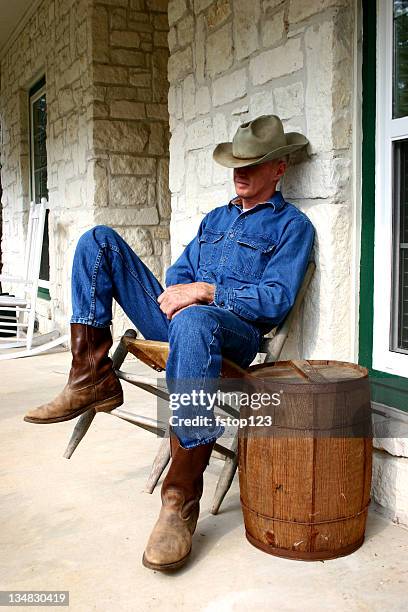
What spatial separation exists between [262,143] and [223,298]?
584 mm

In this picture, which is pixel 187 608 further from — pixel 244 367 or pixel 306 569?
pixel 244 367

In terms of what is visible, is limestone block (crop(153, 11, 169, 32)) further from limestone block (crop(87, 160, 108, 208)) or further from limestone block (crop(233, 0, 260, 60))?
limestone block (crop(233, 0, 260, 60))

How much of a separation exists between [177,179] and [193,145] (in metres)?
0.23

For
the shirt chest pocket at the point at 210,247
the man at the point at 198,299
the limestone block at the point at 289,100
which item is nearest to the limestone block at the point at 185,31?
the limestone block at the point at 289,100

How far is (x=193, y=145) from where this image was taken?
337cm

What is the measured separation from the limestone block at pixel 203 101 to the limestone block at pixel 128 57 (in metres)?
1.73

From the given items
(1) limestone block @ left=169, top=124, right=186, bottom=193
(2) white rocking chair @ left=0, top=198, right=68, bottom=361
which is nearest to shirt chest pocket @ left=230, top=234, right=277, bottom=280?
(1) limestone block @ left=169, top=124, right=186, bottom=193

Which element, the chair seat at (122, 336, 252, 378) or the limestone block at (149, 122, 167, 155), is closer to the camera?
the chair seat at (122, 336, 252, 378)

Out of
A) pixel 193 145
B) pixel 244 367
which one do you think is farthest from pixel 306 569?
pixel 193 145

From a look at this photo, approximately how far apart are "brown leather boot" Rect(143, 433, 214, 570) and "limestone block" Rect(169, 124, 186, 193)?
5.89 ft

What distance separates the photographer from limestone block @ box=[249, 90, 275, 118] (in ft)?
9.02

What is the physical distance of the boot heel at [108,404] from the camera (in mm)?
2359

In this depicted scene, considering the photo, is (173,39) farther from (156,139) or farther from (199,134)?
(156,139)

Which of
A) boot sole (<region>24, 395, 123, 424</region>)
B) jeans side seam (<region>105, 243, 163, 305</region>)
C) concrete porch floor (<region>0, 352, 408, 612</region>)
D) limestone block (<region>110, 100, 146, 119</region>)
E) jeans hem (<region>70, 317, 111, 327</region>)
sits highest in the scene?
limestone block (<region>110, 100, 146, 119</region>)
